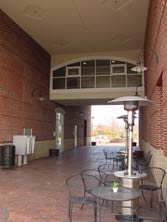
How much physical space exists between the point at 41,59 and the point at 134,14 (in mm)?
5554

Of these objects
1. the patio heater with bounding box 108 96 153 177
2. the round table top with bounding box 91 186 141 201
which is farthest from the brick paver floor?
the patio heater with bounding box 108 96 153 177

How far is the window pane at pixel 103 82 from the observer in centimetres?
1381

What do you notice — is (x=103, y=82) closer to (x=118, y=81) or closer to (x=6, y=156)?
(x=118, y=81)

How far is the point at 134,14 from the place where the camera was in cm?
982

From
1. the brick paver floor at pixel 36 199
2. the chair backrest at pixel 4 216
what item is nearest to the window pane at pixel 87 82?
the brick paver floor at pixel 36 199

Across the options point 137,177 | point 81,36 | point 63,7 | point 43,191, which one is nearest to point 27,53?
point 81,36

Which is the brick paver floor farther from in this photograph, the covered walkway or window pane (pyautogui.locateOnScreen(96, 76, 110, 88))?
window pane (pyautogui.locateOnScreen(96, 76, 110, 88))

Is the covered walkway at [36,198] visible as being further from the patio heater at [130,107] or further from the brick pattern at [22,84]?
the brick pattern at [22,84]

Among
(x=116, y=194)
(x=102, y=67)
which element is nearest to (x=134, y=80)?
(x=102, y=67)

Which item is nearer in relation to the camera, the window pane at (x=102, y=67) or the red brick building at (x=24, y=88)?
the red brick building at (x=24, y=88)

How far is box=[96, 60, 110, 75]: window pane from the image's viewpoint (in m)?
14.0

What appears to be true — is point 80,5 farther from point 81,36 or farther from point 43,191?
point 43,191

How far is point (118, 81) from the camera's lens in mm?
13773

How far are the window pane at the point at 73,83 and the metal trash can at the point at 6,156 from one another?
5.83 m
